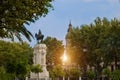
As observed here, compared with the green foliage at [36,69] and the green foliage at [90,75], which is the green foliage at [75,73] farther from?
the green foliage at [36,69]

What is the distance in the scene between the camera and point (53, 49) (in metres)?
112

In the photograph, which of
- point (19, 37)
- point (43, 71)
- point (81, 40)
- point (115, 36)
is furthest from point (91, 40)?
point (19, 37)

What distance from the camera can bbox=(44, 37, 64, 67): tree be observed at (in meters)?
111

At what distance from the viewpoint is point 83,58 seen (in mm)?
91938

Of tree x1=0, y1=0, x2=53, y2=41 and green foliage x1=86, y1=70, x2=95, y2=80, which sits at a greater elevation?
green foliage x1=86, y1=70, x2=95, y2=80

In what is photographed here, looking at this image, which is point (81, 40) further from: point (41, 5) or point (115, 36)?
point (41, 5)

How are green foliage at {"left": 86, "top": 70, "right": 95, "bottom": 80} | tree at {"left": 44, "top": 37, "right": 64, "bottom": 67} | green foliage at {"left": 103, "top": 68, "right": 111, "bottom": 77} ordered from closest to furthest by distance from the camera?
green foliage at {"left": 103, "top": 68, "right": 111, "bottom": 77}, green foliage at {"left": 86, "top": 70, "right": 95, "bottom": 80}, tree at {"left": 44, "top": 37, "right": 64, "bottom": 67}

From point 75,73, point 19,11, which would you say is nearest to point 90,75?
point 75,73

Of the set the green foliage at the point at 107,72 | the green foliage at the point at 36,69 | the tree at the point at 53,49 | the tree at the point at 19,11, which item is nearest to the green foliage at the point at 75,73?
the tree at the point at 53,49

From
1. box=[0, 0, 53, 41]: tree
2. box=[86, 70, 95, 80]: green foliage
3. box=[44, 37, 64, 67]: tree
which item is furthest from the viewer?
box=[44, 37, 64, 67]: tree

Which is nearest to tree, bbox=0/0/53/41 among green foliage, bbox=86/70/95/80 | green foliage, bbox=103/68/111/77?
green foliage, bbox=103/68/111/77

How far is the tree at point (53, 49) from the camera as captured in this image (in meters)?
111

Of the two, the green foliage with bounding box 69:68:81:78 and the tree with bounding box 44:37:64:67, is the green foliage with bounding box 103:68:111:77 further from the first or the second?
the tree with bounding box 44:37:64:67

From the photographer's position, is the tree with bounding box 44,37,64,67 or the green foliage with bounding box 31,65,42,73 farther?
the tree with bounding box 44,37,64,67
